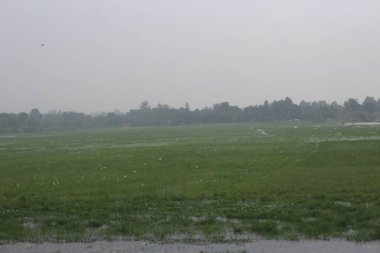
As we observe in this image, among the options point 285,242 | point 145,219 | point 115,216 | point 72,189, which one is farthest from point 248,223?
point 72,189

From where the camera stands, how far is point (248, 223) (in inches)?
455

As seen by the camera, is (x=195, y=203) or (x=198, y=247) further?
(x=195, y=203)

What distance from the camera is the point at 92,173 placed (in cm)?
2567

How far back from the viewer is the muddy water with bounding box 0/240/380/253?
929 centimetres

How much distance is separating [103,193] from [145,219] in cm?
588

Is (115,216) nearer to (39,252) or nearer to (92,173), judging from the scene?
(39,252)

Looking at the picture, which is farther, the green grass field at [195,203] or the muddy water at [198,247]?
the green grass field at [195,203]

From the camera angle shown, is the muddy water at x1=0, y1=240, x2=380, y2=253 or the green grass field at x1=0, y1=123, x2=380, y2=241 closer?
the muddy water at x1=0, y1=240, x2=380, y2=253

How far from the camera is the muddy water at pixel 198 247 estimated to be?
929 centimetres

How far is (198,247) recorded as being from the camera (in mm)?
9547

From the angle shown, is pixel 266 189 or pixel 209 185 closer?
pixel 266 189

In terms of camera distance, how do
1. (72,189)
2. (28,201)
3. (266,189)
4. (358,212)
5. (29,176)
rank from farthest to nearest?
(29,176) → (72,189) → (266,189) → (28,201) → (358,212)

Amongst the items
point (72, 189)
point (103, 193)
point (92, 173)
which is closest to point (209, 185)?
point (103, 193)

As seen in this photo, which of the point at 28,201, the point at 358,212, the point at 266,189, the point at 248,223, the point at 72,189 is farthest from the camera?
the point at 72,189
